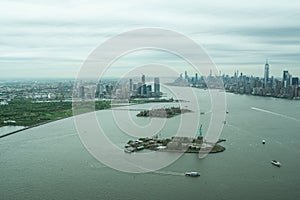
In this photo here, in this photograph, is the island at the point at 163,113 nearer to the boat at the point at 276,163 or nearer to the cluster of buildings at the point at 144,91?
the cluster of buildings at the point at 144,91

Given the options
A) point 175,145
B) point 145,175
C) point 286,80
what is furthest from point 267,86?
point 145,175

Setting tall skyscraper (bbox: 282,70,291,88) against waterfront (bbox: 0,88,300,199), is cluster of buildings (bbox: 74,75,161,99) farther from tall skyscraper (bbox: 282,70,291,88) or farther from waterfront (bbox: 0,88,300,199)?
tall skyscraper (bbox: 282,70,291,88)

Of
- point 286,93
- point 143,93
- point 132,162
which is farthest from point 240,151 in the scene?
point 286,93

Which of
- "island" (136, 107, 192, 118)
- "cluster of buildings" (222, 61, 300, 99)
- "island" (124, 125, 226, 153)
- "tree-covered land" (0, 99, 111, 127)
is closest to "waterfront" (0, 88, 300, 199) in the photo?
"island" (124, 125, 226, 153)

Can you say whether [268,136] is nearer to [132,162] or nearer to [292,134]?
[292,134]

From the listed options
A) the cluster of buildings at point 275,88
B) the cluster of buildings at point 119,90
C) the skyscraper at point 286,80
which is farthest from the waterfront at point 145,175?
the skyscraper at point 286,80

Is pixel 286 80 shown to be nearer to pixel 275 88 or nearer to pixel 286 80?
pixel 286 80

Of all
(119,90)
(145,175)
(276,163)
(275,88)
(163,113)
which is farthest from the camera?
(275,88)

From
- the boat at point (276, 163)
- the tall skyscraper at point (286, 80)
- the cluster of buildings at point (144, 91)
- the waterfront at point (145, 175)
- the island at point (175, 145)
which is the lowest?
the waterfront at point (145, 175)

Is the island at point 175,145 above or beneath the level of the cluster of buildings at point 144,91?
beneath

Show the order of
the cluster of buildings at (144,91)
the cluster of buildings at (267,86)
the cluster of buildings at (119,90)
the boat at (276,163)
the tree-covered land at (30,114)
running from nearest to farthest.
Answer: the boat at (276,163) < the tree-covered land at (30,114) < the cluster of buildings at (119,90) < the cluster of buildings at (144,91) < the cluster of buildings at (267,86)
